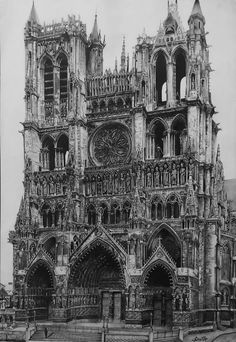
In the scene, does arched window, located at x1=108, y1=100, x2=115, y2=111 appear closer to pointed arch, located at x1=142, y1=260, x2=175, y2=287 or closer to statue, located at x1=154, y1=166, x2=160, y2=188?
statue, located at x1=154, y1=166, x2=160, y2=188

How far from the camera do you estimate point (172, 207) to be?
40.1 metres

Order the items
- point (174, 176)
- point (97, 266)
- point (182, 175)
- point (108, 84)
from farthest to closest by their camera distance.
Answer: point (108, 84), point (97, 266), point (174, 176), point (182, 175)

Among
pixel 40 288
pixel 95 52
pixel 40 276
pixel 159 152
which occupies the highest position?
pixel 95 52

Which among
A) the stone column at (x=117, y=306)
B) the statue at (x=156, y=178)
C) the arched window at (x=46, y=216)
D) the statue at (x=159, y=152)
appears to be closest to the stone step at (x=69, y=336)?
the stone column at (x=117, y=306)

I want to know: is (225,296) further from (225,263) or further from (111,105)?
(111,105)

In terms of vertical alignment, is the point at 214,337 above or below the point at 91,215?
below

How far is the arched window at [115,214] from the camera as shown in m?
41.9

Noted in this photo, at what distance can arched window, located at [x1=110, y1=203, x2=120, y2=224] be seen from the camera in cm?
4194

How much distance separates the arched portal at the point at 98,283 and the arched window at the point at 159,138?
8105mm

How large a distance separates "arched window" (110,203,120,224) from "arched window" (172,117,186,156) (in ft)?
18.6

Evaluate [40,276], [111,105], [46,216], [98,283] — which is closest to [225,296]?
[98,283]

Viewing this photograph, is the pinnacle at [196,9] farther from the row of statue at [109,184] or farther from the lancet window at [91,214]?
the lancet window at [91,214]

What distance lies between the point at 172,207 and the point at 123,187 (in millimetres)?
4006

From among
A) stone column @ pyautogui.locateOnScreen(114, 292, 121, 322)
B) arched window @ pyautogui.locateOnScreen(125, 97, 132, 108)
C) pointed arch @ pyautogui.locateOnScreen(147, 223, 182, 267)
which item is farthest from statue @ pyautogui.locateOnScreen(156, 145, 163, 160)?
stone column @ pyautogui.locateOnScreen(114, 292, 121, 322)
